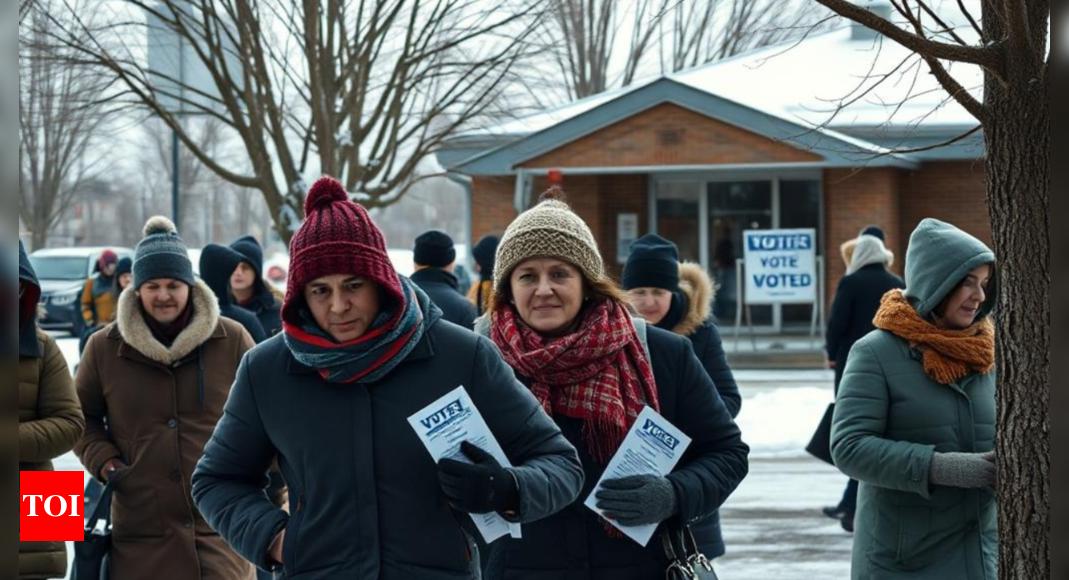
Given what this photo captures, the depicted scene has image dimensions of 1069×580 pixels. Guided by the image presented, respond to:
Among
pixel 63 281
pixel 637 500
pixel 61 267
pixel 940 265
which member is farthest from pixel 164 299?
pixel 61 267

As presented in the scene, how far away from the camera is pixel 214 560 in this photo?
19.6ft

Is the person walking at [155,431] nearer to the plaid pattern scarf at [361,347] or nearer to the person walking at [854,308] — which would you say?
the plaid pattern scarf at [361,347]

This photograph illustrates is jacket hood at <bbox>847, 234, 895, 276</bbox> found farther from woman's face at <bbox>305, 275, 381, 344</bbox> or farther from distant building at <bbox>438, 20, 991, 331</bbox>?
distant building at <bbox>438, 20, 991, 331</bbox>

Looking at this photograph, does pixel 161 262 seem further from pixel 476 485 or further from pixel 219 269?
pixel 476 485

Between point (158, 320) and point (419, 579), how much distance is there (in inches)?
121

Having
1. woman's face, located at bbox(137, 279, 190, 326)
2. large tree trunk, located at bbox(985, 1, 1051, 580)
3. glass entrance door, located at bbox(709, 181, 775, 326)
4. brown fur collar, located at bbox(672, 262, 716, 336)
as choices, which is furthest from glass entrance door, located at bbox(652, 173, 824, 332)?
large tree trunk, located at bbox(985, 1, 1051, 580)

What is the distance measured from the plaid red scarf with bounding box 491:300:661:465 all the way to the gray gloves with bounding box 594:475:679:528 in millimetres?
151

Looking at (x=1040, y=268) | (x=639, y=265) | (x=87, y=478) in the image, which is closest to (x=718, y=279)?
(x=87, y=478)

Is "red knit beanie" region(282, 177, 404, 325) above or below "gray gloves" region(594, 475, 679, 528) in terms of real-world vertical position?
above

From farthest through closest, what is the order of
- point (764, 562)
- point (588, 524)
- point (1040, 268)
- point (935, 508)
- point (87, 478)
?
point (87, 478) → point (764, 562) → point (935, 508) → point (588, 524) → point (1040, 268)

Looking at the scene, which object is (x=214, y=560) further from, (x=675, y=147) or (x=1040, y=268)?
(x=675, y=147)

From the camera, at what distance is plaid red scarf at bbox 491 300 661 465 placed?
427 cm

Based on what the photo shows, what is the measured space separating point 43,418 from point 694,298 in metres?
3.22

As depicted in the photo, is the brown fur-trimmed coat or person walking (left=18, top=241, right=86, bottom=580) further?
the brown fur-trimmed coat
